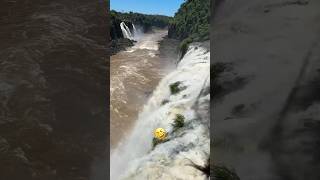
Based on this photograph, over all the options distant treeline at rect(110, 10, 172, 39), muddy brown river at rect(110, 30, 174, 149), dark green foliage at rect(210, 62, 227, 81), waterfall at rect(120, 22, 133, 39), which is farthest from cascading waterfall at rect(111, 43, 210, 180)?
waterfall at rect(120, 22, 133, 39)

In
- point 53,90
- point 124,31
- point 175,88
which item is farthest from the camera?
point 124,31

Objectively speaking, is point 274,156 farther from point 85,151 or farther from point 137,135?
point 137,135

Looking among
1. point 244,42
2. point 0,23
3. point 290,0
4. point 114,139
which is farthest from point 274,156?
point 114,139

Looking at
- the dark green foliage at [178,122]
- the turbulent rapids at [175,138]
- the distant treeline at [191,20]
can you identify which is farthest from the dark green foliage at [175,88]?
the distant treeline at [191,20]

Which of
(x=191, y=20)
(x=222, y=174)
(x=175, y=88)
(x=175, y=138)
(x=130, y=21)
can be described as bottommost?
(x=175, y=138)

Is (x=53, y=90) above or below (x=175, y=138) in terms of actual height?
above

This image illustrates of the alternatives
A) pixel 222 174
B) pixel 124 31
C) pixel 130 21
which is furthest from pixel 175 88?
pixel 130 21

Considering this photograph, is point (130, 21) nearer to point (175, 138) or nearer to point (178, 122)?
point (178, 122)
